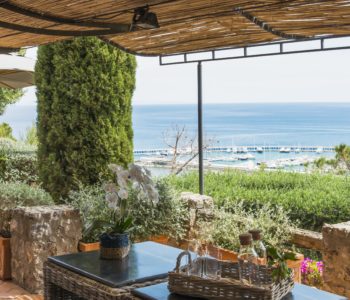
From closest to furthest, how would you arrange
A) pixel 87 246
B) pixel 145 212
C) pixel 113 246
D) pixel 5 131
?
1. pixel 113 246
2. pixel 87 246
3. pixel 145 212
4. pixel 5 131

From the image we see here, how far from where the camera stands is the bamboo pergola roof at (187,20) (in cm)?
330

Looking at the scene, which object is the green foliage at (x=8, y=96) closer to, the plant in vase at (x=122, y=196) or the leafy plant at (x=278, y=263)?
the plant in vase at (x=122, y=196)

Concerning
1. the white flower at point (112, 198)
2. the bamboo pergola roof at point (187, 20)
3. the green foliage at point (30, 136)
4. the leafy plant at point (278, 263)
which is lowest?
the leafy plant at point (278, 263)

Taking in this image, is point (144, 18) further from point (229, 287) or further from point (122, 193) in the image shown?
point (229, 287)

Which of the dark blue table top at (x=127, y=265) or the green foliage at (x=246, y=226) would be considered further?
the green foliage at (x=246, y=226)

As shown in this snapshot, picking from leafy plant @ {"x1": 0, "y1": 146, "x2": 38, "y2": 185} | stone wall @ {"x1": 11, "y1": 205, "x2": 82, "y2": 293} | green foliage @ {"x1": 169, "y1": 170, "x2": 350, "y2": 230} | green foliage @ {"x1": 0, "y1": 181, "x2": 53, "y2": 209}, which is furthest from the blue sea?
stone wall @ {"x1": 11, "y1": 205, "x2": 82, "y2": 293}

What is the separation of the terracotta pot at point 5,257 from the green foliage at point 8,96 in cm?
1122

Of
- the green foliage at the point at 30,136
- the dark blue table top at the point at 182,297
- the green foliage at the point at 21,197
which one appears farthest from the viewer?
the green foliage at the point at 30,136

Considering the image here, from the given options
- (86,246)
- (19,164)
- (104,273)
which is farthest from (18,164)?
(104,273)

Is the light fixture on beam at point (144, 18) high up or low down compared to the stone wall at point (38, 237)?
up

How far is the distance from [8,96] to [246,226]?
12.6m

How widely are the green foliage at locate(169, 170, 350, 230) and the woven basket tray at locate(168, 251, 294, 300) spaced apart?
8.72 feet

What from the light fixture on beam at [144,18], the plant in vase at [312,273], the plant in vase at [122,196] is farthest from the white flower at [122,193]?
the plant in vase at [312,273]

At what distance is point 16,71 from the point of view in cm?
728
